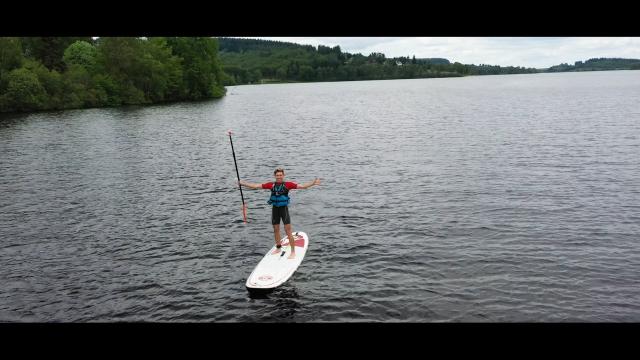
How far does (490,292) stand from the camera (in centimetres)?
1812

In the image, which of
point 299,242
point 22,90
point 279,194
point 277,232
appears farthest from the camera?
point 22,90

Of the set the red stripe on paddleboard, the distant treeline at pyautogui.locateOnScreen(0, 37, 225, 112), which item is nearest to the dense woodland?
the distant treeline at pyautogui.locateOnScreen(0, 37, 225, 112)

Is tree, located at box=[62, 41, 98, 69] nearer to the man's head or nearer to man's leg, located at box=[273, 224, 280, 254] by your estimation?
man's leg, located at box=[273, 224, 280, 254]

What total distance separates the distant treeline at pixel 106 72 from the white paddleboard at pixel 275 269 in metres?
96.2

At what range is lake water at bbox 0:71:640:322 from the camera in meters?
17.5

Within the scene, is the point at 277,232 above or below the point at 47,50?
below

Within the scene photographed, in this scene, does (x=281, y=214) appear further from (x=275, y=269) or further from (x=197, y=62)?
(x=197, y=62)

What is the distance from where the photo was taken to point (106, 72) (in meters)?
119

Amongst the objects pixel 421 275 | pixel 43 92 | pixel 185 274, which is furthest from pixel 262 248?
pixel 43 92

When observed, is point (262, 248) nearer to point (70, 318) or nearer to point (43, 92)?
point (70, 318)

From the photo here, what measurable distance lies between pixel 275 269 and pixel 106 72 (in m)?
115

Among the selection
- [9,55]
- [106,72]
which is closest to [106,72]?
[106,72]
